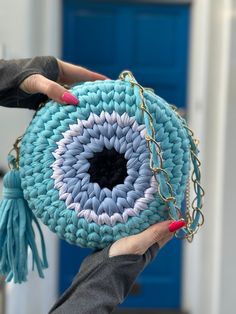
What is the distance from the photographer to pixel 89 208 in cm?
53

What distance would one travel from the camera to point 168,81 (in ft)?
4.89

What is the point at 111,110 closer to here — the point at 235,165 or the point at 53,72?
the point at 53,72

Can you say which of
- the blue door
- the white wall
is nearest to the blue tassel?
the white wall

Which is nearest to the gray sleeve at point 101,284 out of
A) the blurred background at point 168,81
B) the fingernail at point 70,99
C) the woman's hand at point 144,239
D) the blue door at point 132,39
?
A: the woman's hand at point 144,239

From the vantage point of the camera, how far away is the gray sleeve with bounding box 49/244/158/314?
1.62ft

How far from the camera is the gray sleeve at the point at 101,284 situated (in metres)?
0.49

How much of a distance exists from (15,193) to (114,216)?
0.15 metres

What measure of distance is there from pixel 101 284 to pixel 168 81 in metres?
1.09

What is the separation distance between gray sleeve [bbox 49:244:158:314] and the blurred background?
2.39 ft

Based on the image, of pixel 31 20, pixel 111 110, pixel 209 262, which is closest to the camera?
pixel 111 110

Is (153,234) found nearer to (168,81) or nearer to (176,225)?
(176,225)

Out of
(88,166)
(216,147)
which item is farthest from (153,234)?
(216,147)

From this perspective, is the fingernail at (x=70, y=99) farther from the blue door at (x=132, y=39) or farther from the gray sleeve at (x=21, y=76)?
the blue door at (x=132, y=39)

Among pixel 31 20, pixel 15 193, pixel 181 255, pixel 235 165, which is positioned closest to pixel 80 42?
pixel 31 20
